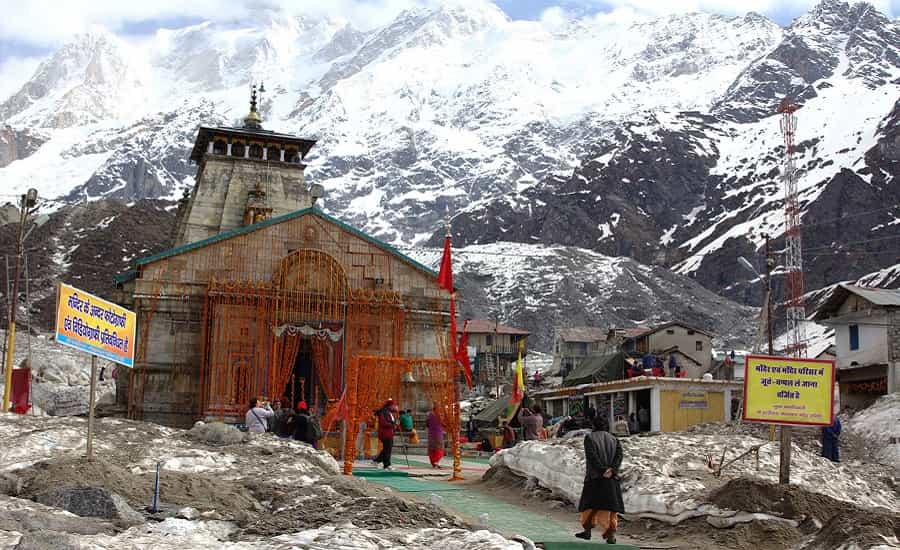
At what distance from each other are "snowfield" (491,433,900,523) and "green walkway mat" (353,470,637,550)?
3.24 ft

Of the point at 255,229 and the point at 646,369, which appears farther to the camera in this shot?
the point at 646,369

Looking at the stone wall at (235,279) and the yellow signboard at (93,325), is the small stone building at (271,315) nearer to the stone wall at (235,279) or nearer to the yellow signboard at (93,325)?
the stone wall at (235,279)

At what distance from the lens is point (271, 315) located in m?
31.6

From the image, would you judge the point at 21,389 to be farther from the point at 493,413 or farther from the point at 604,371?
the point at 604,371

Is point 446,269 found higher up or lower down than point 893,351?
higher up

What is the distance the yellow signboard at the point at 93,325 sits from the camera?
13.5 metres

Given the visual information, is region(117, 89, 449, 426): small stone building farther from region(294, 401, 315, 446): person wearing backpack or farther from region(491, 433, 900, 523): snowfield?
region(491, 433, 900, 523): snowfield

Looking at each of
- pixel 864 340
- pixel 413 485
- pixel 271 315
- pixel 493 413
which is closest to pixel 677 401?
pixel 864 340

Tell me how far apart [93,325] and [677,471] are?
30.9 ft

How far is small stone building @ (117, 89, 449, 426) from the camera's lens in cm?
3081

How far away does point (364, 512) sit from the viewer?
12.1 metres

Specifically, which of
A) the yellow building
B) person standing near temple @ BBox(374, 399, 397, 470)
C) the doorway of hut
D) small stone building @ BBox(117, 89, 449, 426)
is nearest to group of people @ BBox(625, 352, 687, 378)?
the doorway of hut

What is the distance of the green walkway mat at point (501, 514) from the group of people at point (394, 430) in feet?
3.76

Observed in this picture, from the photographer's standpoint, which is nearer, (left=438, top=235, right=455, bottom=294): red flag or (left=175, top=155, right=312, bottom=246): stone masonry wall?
(left=438, top=235, right=455, bottom=294): red flag
